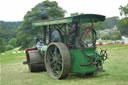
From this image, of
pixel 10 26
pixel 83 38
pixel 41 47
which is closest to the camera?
pixel 83 38

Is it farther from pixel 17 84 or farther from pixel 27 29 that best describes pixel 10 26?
pixel 17 84

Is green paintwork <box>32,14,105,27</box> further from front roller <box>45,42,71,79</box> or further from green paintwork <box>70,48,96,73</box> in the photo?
green paintwork <box>70,48,96,73</box>

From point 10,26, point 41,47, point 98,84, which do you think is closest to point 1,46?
point 10,26

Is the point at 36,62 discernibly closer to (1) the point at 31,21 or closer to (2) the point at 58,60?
(2) the point at 58,60

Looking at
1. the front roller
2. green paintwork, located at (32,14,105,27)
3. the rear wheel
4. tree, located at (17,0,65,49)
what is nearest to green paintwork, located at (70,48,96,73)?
the front roller

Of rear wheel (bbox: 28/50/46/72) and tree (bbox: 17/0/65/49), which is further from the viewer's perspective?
tree (bbox: 17/0/65/49)

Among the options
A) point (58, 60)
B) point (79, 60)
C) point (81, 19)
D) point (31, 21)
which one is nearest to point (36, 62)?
point (58, 60)

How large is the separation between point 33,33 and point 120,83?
31473 millimetres

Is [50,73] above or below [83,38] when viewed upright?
below

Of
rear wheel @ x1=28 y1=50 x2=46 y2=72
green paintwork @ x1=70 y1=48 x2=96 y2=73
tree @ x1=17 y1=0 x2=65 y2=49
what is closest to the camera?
green paintwork @ x1=70 y1=48 x2=96 y2=73

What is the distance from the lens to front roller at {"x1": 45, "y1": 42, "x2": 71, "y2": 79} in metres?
7.90

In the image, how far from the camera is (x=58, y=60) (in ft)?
28.0

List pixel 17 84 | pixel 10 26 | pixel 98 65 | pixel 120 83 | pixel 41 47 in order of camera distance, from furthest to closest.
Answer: pixel 10 26, pixel 41 47, pixel 98 65, pixel 17 84, pixel 120 83

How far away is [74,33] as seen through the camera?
8.66 m
